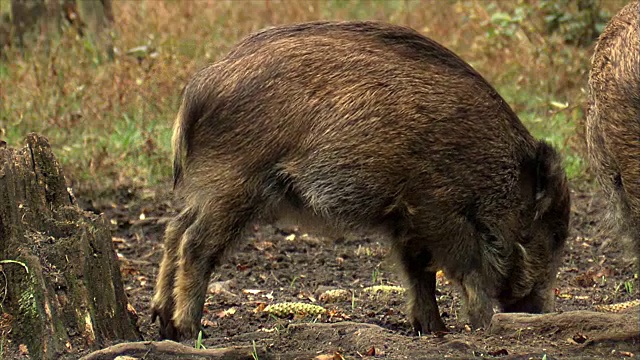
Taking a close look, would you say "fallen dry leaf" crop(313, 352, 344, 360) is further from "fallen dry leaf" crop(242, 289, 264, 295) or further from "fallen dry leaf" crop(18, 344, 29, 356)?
"fallen dry leaf" crop(242, 289, 264, 295)

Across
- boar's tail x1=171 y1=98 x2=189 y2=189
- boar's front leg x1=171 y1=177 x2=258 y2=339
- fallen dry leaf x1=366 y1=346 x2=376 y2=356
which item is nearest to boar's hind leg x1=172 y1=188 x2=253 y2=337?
boar's front leg x1=171 y1=177 x2=258 y2=339

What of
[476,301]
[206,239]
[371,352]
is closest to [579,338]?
[371,352]

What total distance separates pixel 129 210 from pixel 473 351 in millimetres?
3896

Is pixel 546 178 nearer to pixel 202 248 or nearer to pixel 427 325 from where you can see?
pixel 427 325

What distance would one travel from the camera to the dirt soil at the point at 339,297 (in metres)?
3.86

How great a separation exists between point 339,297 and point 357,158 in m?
1.16

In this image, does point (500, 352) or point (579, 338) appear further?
point (579, 338)

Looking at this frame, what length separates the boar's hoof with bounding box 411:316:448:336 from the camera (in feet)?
16.5

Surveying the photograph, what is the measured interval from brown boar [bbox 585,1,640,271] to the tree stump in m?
1.92

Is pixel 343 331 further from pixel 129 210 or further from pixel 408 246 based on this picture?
pixel 129 210

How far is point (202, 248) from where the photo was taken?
15.1 ft

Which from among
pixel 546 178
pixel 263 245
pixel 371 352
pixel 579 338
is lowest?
pixel 263 245

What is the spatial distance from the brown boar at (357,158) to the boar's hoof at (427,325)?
0.4 inches

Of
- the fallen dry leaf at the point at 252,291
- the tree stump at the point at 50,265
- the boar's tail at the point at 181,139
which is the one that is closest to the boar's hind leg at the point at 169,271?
the boar's tail at the point at 181,139
